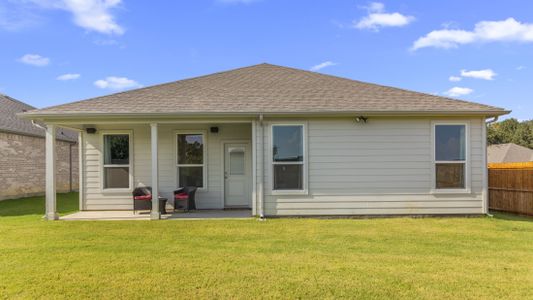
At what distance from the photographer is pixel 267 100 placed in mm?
8789

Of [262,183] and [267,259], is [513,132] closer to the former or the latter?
[262,183]

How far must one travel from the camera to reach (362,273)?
14.3ft

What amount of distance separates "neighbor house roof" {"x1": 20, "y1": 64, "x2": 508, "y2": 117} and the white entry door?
1670 millimetres

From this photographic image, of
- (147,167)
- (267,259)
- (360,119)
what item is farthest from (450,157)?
(147,167)

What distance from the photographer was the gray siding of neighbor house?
541 inches

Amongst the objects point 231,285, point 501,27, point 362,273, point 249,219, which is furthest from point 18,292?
point 501,27

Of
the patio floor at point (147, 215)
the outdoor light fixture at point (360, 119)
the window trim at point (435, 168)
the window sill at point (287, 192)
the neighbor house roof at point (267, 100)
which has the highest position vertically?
the neighbor house roof at point (267, 100)

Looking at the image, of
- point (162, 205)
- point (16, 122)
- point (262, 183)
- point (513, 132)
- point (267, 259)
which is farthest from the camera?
point (513, 132)

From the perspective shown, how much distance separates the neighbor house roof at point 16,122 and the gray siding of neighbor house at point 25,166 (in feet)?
0.77

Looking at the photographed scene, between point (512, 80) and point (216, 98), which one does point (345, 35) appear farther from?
point (512, 80)

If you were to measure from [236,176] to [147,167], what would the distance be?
2.55 meters

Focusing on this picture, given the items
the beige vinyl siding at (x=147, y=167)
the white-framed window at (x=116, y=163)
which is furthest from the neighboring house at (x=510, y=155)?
the white-framed window at (x=116, y=163)

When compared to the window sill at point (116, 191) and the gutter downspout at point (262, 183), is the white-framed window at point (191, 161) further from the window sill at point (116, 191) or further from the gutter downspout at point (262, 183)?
the gutter downspout at point (262, 183)

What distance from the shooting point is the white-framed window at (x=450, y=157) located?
8375mm
